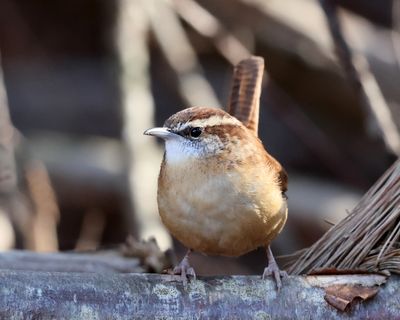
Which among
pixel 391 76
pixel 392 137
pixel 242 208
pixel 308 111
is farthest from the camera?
pixel 308 111

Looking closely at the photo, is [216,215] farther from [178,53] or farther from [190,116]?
[178,53]

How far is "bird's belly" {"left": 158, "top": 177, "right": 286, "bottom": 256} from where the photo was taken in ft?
10.9

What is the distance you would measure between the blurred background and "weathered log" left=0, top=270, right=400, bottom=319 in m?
1.38

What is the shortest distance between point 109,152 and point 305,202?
144cm

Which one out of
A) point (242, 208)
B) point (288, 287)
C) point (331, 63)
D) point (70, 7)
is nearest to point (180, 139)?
point (242, 208)

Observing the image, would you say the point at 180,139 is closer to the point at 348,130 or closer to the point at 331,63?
the point at 331,63

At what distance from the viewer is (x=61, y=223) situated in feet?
25.2

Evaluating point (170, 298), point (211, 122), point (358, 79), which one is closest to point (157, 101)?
point (358, 79)

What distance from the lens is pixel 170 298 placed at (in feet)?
9.87

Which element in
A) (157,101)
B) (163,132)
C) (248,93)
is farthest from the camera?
(157,101)

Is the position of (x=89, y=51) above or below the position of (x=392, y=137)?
below

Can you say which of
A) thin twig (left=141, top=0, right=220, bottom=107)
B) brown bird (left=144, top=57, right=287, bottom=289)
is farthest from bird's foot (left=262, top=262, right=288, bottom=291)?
thin twig (left=141, top=0, right=220, bottom=107)

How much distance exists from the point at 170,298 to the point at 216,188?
0.51 m

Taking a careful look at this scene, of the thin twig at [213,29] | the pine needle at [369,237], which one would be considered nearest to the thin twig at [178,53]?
the thin twig at [213,29]
